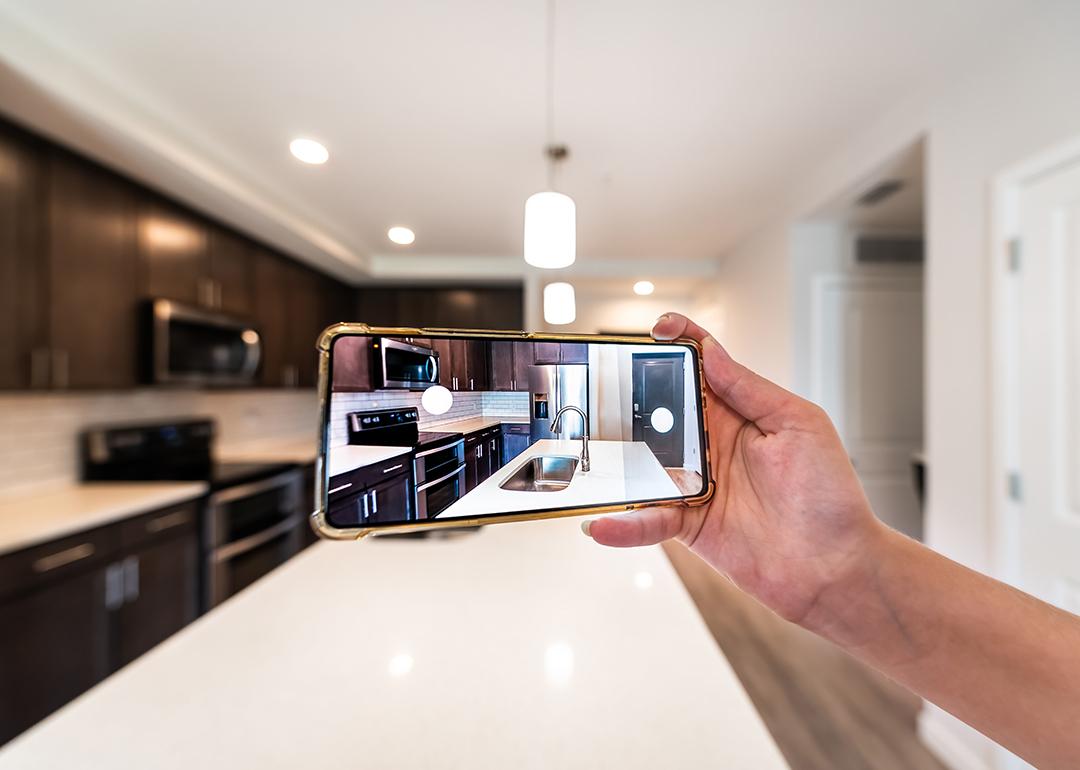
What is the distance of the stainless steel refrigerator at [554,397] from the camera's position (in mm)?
312

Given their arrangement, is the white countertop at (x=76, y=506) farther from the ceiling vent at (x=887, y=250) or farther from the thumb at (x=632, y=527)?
the ceiling vent at (x=887, y=250)

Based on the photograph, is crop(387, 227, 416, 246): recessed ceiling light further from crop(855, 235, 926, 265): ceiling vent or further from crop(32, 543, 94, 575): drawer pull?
crop(32, 543, 94, 575): drawer pull

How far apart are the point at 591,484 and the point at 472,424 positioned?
105 mm

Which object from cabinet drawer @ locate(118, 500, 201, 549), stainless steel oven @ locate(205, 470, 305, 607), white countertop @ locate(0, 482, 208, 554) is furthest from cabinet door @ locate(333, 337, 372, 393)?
stainless steel oven @ locate(205, 470, 305, 607)

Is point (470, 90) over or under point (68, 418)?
over

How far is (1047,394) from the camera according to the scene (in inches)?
44.5

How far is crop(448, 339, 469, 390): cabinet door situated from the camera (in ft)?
0.97

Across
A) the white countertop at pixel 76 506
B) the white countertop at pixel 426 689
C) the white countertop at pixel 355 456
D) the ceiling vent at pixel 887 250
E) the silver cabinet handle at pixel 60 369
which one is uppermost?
the ceiling vent at pixel 887 250

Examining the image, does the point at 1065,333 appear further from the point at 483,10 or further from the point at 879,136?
the point at 483,10

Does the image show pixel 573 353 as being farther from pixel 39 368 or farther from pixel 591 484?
pixel 39 368

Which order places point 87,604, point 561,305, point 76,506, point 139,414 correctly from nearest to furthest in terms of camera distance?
point 561,305
point 87,604
point 76,506
point 139,414

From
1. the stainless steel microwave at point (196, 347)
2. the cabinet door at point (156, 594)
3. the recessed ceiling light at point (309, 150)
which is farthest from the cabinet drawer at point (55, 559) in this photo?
the recessed ceiling light at point (309, 150)

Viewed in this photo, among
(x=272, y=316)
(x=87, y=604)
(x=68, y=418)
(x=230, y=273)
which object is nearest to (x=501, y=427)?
(x=87, y=604)

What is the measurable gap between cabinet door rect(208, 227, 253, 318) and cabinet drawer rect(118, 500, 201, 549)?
1.13 m
